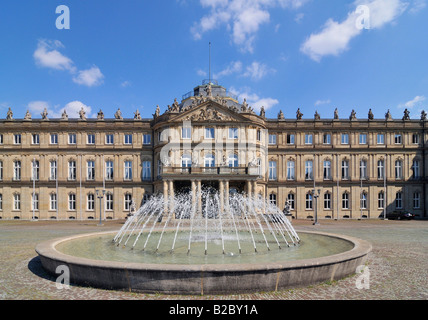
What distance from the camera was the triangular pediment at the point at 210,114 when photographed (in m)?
44.7

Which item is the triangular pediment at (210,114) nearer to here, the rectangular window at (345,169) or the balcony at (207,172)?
the balcony at (207,172)

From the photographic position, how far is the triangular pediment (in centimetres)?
4472

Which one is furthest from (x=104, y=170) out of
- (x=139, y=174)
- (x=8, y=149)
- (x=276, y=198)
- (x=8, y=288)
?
(x=8, y=288)

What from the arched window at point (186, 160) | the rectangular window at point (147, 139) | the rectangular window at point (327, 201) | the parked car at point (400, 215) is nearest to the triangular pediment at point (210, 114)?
the arched window at point (186, 160)

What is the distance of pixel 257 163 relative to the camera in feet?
151

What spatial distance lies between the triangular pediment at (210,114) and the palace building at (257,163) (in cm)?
179

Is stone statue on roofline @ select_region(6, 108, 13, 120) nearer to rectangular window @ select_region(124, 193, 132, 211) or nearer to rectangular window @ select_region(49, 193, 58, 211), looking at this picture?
rectangular window @ select_region(49, 193, 58, 211)

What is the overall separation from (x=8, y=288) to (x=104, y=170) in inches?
1578

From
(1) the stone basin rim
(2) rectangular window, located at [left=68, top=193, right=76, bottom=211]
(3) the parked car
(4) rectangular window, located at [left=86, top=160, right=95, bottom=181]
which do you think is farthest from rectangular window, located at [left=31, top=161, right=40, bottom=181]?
(3) the parked car

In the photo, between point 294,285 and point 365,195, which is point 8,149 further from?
point 365,195

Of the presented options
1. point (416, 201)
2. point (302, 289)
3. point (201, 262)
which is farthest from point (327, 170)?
point (302, 289)

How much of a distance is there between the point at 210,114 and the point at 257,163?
10.1m

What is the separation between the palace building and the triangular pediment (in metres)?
1.79

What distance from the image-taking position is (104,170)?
48.9 metres
